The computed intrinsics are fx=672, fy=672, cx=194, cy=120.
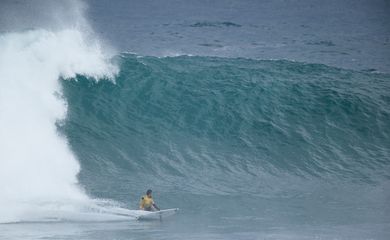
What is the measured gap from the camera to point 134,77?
23.0 m

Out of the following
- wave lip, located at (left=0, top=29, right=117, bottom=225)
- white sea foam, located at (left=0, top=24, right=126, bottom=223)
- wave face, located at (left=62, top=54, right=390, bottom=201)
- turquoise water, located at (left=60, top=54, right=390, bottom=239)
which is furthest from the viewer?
wave face, located at (left=62, top=54, right=390, bottom=201)

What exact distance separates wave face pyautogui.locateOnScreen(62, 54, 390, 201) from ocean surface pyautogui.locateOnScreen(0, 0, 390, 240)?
0.06 m

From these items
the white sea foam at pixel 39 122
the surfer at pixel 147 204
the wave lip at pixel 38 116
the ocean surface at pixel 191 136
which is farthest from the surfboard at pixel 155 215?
the wave lip at pixel 38 116

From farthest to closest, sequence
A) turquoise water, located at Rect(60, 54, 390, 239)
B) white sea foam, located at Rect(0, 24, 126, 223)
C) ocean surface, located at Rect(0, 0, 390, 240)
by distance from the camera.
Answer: turquoise water, located at Rect(60, 54, 390, 239)
white sea foam, located at Rect(0, 24, 126, 223)
ocean surface, located at Rect(0, 0, 390, 240)

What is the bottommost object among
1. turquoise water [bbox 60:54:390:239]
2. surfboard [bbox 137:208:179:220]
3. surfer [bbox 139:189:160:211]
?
surfboard [bbox 137:208:179:220]

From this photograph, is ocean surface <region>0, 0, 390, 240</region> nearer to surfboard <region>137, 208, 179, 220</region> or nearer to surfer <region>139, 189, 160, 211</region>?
surfboard <region>137, 208, 179, 220</region>

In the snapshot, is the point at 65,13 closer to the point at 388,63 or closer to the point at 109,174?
the point at 109,174

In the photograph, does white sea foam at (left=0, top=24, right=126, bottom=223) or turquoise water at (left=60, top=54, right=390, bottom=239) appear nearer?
white sea foam at (left=0, top=24, right=126, bottom=223)

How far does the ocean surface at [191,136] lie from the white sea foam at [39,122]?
0.04 meters

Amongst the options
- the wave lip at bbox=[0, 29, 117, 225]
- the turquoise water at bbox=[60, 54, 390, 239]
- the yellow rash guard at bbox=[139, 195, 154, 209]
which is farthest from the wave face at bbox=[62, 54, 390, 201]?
the yellow rash guard at bbox=[139, 195, 154, 209]

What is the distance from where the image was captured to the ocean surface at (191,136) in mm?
13641

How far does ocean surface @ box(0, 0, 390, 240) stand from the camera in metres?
13.6

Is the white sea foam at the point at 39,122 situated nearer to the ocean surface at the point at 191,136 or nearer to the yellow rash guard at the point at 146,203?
the ocean surface at the point at 191,136

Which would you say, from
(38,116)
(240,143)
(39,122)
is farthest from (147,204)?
(240,143)
